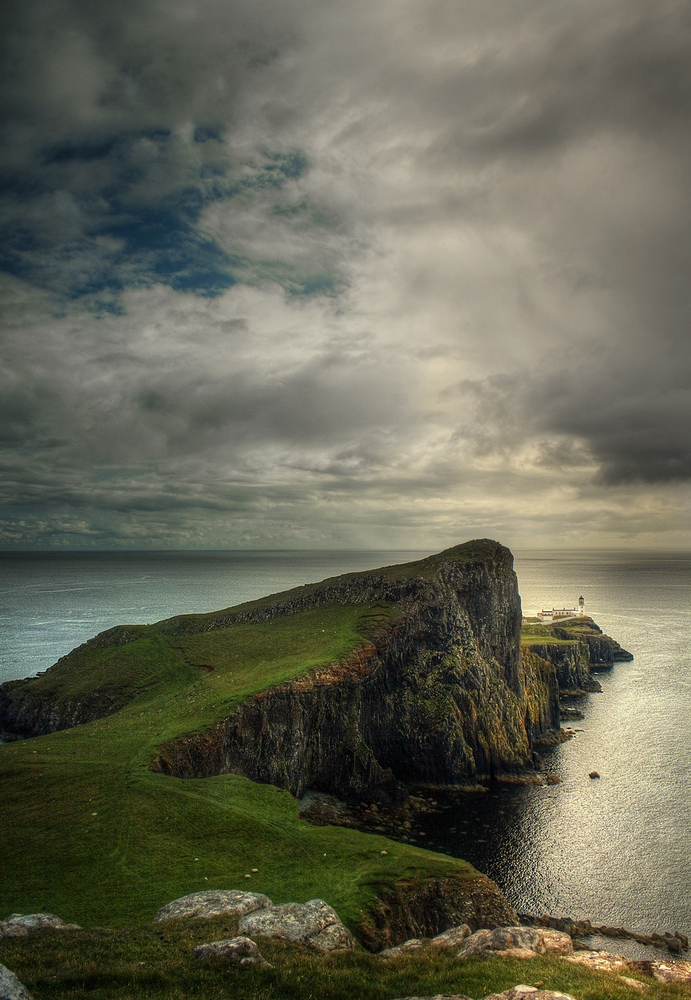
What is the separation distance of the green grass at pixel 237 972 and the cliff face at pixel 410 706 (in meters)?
26.7

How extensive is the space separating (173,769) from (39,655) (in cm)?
8784

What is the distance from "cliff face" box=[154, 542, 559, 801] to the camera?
5659 cm

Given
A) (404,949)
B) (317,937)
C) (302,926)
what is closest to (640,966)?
(404,949)

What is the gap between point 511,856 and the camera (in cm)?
5288

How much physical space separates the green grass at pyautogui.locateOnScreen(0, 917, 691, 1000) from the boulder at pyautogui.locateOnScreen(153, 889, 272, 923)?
127 cm

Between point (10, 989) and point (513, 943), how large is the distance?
2250cm

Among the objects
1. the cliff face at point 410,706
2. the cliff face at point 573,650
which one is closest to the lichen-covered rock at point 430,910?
the cliff face at point 410,706

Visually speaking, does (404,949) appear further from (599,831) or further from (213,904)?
(599,831)

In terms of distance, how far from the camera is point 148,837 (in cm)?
3450

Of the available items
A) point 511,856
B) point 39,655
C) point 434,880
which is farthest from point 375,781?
point 39,655

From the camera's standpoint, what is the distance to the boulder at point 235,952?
62.1ft

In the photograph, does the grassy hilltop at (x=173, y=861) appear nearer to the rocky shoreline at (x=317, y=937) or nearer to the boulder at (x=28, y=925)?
the boulder at (x=28, y=925)

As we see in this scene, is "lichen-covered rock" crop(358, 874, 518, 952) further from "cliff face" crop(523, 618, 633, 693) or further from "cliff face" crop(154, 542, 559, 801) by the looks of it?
"cliff face" crop(523, 618, 633, 693)

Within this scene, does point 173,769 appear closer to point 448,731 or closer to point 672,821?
point 448,731
